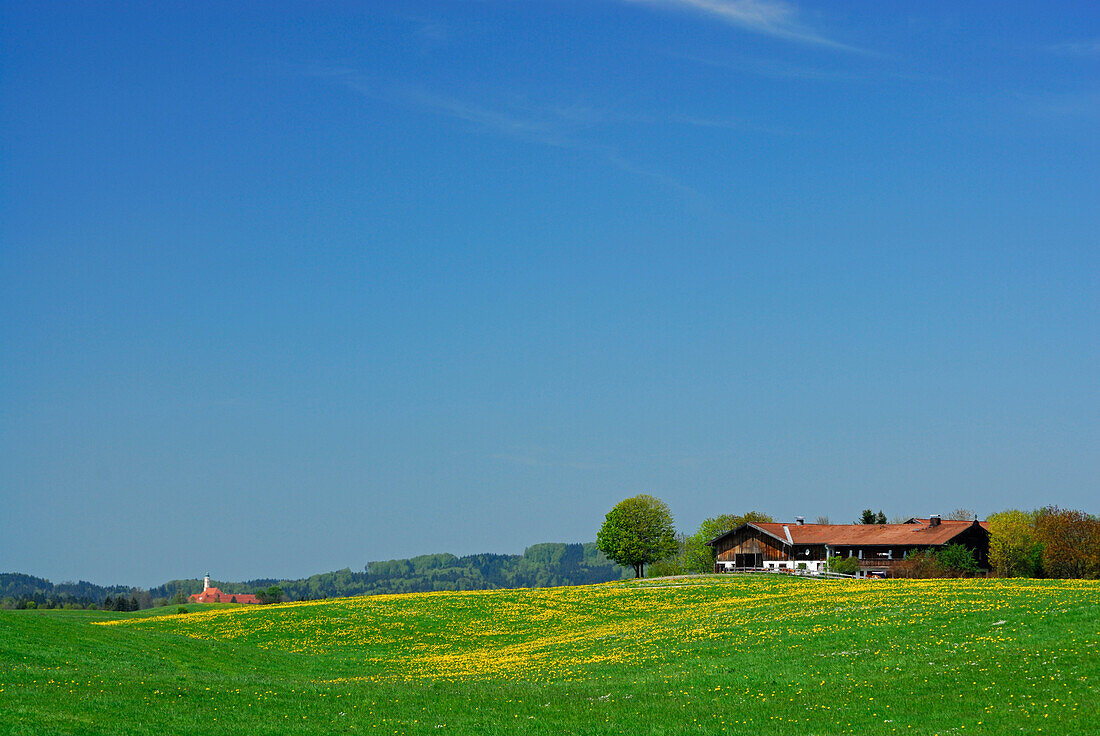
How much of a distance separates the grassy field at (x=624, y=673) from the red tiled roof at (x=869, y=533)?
169 ft

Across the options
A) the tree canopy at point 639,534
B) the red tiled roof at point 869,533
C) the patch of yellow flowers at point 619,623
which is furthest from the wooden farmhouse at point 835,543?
the patch of yellow flowers at point 619,623

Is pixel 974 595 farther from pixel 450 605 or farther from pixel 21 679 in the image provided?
pixel 21 679

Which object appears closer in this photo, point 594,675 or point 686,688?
point 686,688

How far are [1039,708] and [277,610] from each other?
60.5 meters

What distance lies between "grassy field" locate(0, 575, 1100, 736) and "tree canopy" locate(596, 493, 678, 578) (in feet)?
203

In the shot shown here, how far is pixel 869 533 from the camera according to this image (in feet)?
389

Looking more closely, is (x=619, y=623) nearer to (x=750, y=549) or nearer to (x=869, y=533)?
(x=750, y=549)

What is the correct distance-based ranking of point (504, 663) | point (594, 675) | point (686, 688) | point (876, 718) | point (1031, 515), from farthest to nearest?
point (1031, 515) → point (504, 663) → point (594, 675) → point (686, 688) → point (876, 718)

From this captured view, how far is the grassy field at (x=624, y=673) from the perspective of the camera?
84.1ft

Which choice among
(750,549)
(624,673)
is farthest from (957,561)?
(624,673)

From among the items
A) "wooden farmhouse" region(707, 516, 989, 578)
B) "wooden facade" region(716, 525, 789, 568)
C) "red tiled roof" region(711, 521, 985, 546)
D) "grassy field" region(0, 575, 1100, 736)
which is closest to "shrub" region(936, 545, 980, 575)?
"wooden farmhouse" region(707, 516, 989, 578)

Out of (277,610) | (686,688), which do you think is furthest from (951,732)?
(277,610)

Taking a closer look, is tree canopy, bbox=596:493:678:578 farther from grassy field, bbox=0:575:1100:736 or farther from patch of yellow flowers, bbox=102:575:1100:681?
grassy field, bbox=0:575:1100:736

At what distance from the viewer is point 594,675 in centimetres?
3719
